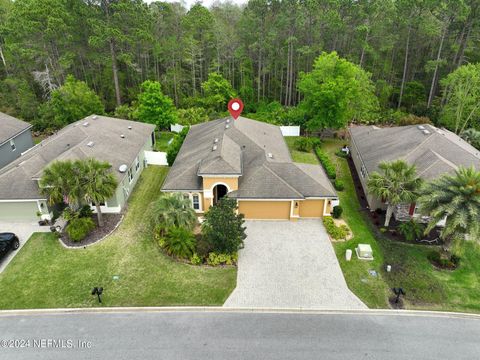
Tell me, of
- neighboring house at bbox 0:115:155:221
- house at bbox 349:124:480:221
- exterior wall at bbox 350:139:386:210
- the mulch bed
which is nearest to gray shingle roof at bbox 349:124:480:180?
house at bbox 349:124:480:221

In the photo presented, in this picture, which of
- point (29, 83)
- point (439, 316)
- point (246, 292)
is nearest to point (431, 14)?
point (439, 316)

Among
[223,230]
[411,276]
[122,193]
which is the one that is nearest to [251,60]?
[122,193]

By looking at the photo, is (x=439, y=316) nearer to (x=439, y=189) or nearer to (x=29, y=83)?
(x=439, y=189)

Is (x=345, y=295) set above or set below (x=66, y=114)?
below

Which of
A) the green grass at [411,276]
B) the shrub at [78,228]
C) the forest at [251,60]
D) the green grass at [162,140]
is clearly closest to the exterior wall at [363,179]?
the green grass at [411,276]

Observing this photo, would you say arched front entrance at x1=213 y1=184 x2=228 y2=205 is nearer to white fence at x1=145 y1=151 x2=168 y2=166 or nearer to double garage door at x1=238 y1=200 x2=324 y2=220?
double garage door at x1=238 y1=200 x2=324 y2=220

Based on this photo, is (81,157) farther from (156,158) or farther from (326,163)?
(326,163)
